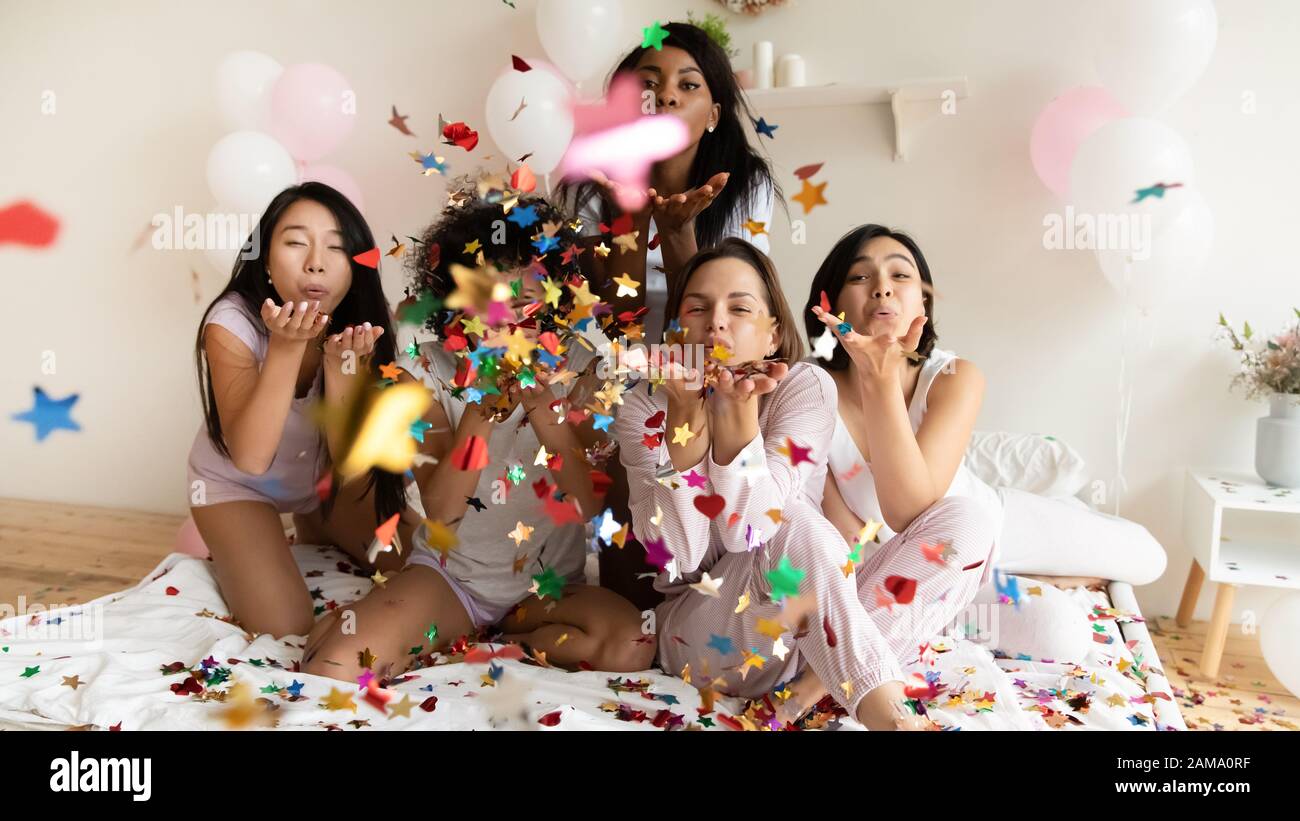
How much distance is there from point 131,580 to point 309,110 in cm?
153

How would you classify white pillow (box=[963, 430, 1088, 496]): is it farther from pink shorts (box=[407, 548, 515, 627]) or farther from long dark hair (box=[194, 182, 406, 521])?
long dark hair (box=[194, 182, 406, 521])

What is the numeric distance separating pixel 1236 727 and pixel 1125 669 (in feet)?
1.59

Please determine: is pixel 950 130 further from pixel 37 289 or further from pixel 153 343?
pixel 37 289

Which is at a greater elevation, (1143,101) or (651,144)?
(1143,101)

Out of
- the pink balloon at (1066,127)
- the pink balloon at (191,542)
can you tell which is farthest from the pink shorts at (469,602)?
the pink balloon at (1066,127)

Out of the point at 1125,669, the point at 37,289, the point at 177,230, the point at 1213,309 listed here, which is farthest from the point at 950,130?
the point at 37,289

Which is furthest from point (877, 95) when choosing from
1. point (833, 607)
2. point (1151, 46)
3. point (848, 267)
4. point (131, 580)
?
point (131, 580)

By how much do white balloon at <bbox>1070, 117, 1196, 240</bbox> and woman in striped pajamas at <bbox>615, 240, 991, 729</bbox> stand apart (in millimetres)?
1128

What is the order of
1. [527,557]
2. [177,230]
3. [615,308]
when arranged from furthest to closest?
[177,230]
[615,308]
[527,557]

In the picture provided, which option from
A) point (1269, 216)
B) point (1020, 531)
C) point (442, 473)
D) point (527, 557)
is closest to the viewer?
point (442, 473)

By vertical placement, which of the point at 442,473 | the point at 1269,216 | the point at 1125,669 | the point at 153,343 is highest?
the point at 1269,216

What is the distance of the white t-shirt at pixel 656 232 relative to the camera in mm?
2225

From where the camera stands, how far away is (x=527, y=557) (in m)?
2.02
